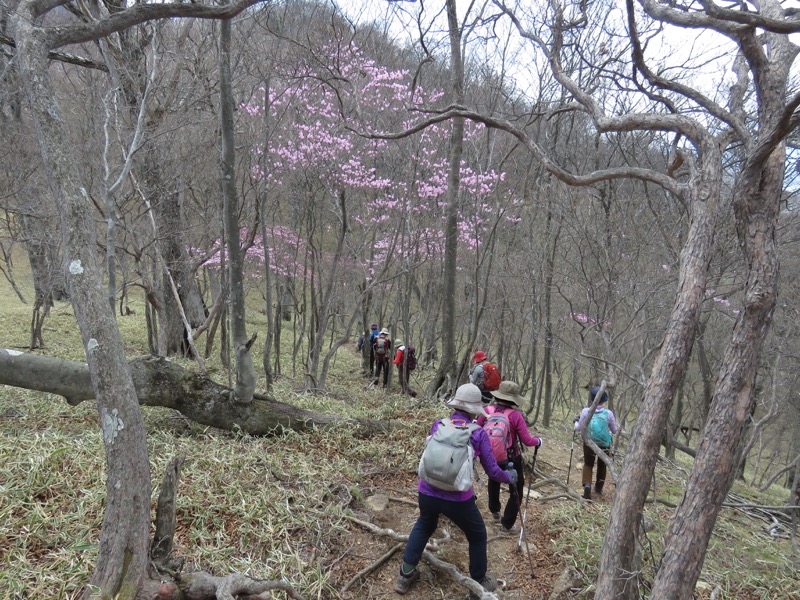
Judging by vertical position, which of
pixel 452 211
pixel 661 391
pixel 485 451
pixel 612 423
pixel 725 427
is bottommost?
pixel 612 423

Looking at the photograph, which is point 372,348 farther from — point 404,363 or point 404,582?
point 404,582

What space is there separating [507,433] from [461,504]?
1271 mm

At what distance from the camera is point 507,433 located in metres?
4.70

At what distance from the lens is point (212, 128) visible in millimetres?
9156

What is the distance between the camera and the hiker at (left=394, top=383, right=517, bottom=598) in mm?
3582

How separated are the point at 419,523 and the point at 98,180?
26.2 feet

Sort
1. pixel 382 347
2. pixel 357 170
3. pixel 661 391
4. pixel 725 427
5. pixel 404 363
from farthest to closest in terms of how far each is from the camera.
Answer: pixel 382 347, pixel 357 170, pixel 404 363, pixel 661 391, pixel 725 427

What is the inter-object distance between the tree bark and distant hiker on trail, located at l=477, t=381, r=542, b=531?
7.03ft

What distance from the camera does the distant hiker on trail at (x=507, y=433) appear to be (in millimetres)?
4582

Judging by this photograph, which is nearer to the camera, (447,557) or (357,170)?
(447,557)

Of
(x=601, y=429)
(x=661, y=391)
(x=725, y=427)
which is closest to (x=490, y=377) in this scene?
(x=601, y=429)

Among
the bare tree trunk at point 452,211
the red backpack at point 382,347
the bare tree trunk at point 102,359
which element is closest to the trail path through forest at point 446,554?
the bare tree trunk at point 102,359

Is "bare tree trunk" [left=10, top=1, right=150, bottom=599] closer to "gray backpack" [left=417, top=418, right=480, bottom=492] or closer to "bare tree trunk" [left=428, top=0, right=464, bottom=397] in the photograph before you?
"gray backpack" [left=417, top=418, right=480, bottom=492]

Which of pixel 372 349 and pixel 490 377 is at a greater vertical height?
pixel 490 377
